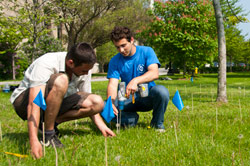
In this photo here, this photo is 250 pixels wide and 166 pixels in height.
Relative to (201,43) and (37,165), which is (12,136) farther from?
(201,43)

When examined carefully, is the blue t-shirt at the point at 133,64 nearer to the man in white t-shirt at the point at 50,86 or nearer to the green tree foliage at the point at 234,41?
the man in white t-shirt at the point at 50,86

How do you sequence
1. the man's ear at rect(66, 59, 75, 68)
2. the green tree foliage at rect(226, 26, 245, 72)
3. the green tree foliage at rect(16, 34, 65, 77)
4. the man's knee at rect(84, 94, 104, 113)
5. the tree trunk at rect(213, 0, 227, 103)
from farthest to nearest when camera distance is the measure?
the green tree foliage at rect(226, 26, 245, 72), the green tree foliage at rect(16, 34, 65, 77), the tree trunk at rect(213, 0, 227, 103), the man's knee at rect(84, 94, 104, 113), the man's ear at rect(66, 59, 75, 68)

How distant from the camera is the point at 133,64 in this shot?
140 inches

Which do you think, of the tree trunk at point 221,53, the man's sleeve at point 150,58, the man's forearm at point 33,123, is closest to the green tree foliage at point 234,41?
the tree trunk at point 221,53

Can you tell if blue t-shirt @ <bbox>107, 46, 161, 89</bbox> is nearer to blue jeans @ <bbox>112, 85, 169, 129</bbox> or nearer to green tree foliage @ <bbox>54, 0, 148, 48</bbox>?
blue jeans @ <bbox>112, 85, 169, 129</bbox>

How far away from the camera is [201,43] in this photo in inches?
718

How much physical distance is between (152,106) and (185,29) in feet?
52.4

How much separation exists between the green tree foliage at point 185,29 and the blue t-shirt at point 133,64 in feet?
49.2

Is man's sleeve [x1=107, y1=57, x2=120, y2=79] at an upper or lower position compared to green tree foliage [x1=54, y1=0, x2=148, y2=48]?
lower

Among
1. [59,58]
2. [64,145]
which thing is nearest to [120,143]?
[64,145]

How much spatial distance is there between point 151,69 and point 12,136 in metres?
1.93

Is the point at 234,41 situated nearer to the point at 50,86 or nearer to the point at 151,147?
the point at 151,147

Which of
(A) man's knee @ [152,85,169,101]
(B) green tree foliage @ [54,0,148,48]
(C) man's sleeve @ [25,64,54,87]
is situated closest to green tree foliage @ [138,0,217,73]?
(B) green tree foliage @ [54,0,148,48]

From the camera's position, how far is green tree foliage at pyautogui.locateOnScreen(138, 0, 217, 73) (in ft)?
59.6
